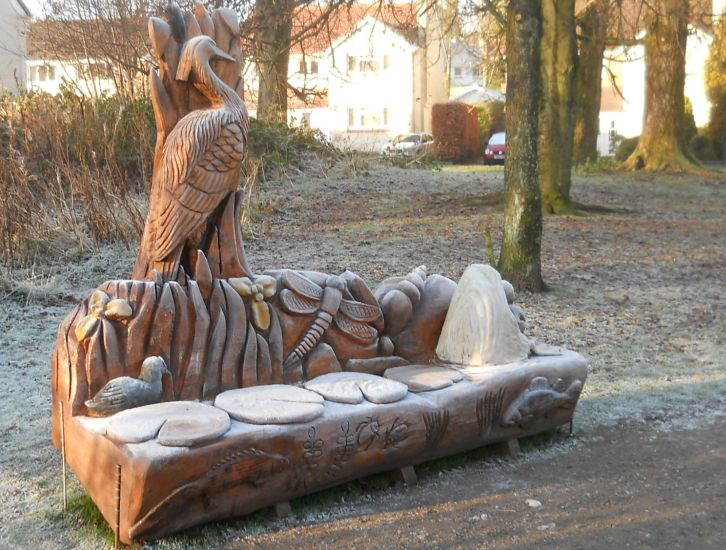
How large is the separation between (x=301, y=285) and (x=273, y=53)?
803 centimetres

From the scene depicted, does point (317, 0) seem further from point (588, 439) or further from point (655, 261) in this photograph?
point (588, 439)

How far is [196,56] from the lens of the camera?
3.66 m

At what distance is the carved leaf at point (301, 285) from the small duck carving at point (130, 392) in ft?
2.55

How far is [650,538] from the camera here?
3.26 meters

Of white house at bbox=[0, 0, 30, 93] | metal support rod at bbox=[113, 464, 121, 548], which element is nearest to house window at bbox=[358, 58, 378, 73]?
white house at bbox=[0, 0, 30, 93]

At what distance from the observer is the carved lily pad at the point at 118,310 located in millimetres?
3342

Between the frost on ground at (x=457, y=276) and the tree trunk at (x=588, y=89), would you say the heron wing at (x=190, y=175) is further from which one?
the tree trunk at (x=588, y=89)

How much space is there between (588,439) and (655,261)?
16.7ft

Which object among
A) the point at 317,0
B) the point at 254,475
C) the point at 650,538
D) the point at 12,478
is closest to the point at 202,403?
the point at 254,475

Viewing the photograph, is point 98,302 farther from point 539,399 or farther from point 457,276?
point 457,276

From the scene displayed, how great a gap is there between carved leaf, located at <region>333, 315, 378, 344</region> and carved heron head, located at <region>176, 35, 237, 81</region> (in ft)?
4.51

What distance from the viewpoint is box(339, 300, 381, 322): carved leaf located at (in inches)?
158

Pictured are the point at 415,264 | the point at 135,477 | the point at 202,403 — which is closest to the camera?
the point at 135,477

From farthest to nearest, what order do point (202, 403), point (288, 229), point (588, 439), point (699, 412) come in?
point (288, 229) < point (699, 412) < point (588, 439) < point (202, 403)
